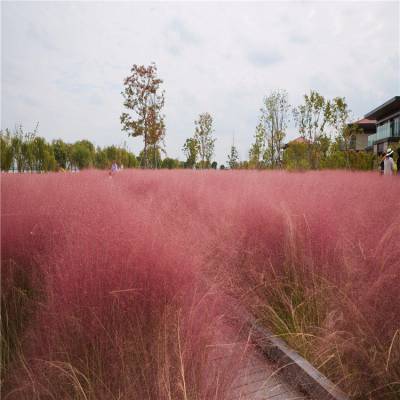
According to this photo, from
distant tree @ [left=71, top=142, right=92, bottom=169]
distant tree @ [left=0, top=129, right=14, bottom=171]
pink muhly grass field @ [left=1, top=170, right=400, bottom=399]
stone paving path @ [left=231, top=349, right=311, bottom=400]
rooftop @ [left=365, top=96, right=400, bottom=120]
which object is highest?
rooftop @ [left=365, top=96, right=400, bottom=120]

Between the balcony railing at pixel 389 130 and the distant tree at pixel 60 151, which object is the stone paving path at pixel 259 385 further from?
the distant tree at pixel 60 151

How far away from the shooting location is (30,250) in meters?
2.62

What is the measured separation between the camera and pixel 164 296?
1.81m

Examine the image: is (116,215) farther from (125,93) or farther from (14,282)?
(125,93)

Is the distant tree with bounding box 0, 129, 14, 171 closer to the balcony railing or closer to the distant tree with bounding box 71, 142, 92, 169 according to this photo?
the distant tree with bounding box 71, 142, 92, 169

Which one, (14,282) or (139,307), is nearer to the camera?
(139,307)

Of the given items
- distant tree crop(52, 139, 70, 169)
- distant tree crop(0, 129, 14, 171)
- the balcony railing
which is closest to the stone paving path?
distant tree crop(0, 129, 14, 171)

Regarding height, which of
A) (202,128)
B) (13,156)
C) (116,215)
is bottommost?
(116,215)

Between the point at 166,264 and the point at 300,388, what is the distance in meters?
1.27

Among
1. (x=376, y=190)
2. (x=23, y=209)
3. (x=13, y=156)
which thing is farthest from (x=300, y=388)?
(x=13, y=156)

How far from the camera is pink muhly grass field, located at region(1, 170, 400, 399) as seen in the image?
66.8 inches

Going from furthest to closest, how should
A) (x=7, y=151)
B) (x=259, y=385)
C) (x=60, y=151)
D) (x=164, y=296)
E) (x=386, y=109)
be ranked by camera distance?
(x=60, y=151) < (x=386, y=109) < (x=7, y=151) < (x=259, y=385) < (x=164, y=296)

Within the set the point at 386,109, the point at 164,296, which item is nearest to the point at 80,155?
the point at 386,109

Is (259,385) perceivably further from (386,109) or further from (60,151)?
(60,151)
